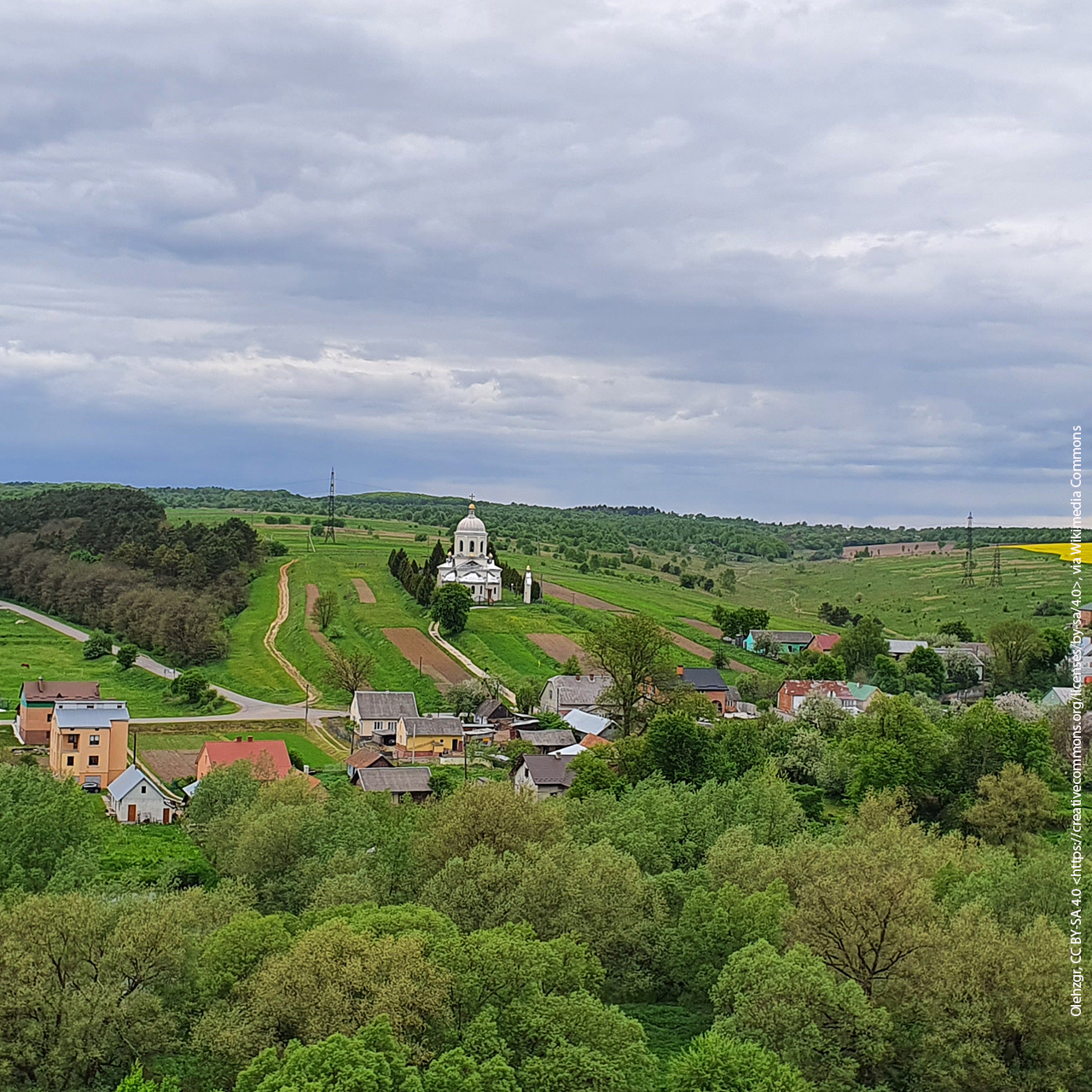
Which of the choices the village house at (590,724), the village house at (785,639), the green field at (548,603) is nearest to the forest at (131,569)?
the green field at (548,603)

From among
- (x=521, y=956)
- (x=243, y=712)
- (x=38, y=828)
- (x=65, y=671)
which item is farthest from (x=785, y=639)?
(x=521, y=956)

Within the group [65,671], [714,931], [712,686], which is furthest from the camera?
[65,671]

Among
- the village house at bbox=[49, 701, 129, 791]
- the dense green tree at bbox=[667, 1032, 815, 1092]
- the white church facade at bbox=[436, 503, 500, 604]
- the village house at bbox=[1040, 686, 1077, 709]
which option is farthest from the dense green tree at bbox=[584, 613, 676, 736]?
the dense green tree at bbox=[667, 1032, 815, 1092]

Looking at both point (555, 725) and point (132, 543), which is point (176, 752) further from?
point (132, 543)

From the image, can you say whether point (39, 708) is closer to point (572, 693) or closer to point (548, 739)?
point (548, 739)

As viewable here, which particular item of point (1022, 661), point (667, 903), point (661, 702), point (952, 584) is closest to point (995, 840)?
point (667, 903)

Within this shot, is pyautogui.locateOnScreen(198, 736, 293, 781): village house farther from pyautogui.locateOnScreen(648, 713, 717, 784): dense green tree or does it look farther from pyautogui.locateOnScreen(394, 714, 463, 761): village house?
pyautogui.locateOnScreen(648, 713, 717, 784): dense green tree

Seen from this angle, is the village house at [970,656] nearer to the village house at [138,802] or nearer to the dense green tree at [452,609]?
the dense green tree at [452,609]
